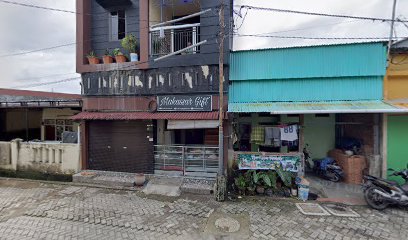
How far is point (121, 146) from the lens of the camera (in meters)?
9.91

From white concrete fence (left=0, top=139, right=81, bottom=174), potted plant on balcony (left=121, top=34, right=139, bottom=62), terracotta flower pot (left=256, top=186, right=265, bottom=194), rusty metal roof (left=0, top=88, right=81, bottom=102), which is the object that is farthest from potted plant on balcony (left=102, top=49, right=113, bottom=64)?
terracotta flower pot (left=256, top=186, right=265, bottom=194)

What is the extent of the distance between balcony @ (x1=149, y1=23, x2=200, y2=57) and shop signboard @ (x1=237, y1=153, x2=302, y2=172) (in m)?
4.81

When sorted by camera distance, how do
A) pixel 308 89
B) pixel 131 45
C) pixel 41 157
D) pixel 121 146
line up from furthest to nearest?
1. pixel 41 157
2. pixel 121 146
3. pixel 131 45
4. pixel 308 89

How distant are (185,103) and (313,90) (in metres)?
5.01

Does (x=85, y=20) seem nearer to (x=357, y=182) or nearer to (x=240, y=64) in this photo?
(x=240, y=64)

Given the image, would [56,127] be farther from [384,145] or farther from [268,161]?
[384,145]

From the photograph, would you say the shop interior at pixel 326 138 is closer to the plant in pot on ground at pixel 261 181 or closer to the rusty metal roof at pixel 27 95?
the plant in pot on ground at pixel 261 181

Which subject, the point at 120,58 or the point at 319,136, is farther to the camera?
the point at 319,136

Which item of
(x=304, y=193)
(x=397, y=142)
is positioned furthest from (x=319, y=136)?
(x=304, y=193)

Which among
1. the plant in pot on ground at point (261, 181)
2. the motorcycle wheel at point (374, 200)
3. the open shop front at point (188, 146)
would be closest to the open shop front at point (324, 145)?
the plant in pot on ground at point (261, 181)

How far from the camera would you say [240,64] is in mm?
8750

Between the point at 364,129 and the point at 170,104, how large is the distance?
7.99 meters

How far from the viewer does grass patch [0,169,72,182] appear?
965cm

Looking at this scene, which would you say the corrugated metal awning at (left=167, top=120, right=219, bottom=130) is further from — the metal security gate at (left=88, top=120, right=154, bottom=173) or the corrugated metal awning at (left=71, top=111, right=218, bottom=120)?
the metal security gate at (left=88, top=120, right=154, bottom=173)
